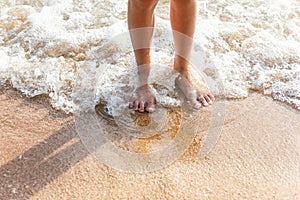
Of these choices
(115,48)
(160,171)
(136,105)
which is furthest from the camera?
(115,48)

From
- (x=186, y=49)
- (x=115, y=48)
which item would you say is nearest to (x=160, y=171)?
(x=186, y=49)

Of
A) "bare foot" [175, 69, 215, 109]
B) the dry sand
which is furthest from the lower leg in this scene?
the dry sand

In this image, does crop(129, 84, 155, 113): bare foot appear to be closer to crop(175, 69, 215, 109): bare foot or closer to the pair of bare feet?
the pair of bare feet

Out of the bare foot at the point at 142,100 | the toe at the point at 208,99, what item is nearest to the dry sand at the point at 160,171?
the toe at the point at 208,99

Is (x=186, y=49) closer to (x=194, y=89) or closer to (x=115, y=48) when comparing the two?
(x=194, y=89)

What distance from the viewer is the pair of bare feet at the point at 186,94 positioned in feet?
6.03

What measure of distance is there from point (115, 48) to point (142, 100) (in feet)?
1.58

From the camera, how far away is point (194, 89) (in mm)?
1920

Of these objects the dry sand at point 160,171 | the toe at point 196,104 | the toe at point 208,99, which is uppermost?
the toe at point 208,99

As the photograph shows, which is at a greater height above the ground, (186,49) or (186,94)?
(186,49)

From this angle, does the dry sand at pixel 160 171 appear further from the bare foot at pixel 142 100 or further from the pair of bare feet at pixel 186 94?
the bare foot at pixel 142 100

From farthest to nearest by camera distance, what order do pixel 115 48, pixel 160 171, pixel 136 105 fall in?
pixel 115 48 → pixel 136 105 → pixel 160 171

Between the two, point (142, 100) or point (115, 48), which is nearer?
point (142, 100)

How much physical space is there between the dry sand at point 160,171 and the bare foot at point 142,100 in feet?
0.95
